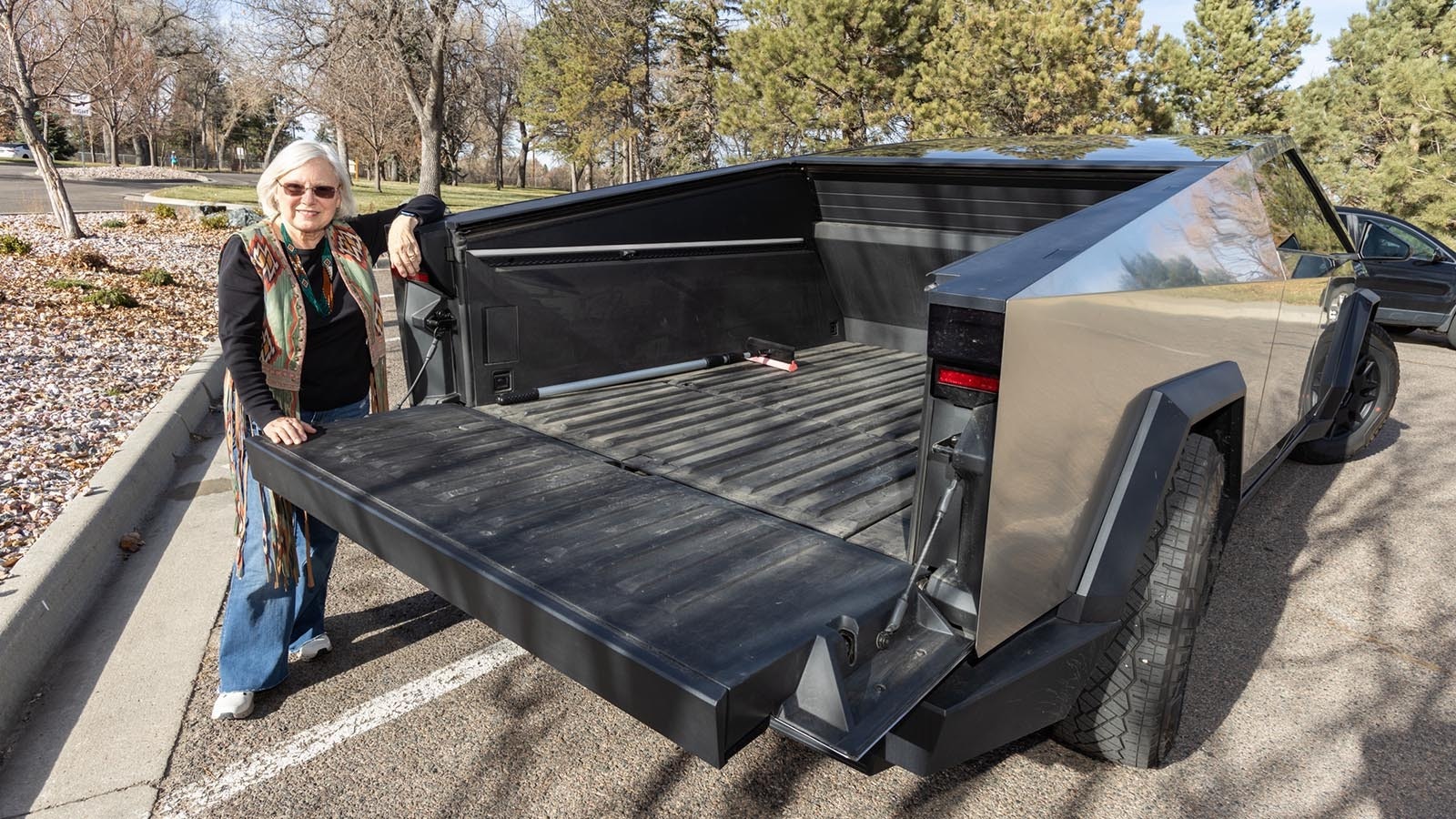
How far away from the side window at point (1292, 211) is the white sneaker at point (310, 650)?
3.59 meters

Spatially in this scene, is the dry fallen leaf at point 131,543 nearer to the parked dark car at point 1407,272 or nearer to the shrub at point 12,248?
the shrub at point 12,248

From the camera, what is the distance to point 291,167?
8.42 ft

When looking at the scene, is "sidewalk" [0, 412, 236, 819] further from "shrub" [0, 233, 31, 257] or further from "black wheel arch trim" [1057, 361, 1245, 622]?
"shrub" [0, 233, 31, 257]

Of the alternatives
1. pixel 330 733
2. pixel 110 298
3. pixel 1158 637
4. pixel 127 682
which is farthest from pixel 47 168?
pixel 1158 637

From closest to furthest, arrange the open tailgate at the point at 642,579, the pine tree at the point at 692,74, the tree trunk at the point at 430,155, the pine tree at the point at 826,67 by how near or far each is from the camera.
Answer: the open tailgate at the point at 642,579
the tree trunk at the point at 430,155
the pine tree at the point at 826,67
the pine tree at the point at 692,74

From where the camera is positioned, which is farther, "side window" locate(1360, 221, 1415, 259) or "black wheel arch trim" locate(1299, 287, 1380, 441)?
"side window" locate(1360, 221, 1415, 259)

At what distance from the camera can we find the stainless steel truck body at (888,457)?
1.67 meters

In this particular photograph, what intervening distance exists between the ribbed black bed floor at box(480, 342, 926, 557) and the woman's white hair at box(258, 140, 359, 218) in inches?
38.6

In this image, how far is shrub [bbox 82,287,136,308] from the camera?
7.79 metres

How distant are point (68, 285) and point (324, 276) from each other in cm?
729

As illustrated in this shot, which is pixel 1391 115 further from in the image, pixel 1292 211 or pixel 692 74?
pixel 692 74

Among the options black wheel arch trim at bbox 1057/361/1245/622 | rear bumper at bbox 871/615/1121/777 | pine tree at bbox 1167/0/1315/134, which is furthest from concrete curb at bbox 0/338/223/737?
pine tree at bbox 1167/0/1315/134

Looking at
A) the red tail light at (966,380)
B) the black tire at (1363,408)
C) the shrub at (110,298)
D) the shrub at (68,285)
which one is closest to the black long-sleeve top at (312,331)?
the red tail light at (966,380)

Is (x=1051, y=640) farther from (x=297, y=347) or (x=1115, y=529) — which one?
(x=297, y=347)
